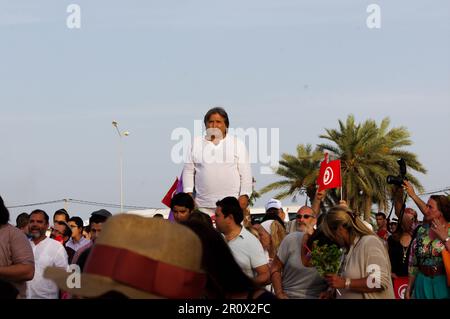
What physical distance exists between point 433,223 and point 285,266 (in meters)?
1.48

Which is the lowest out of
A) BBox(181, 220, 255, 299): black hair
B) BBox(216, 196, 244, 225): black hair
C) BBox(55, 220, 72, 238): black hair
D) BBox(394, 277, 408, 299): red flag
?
BBox(394, 277, 408, 299): red flag

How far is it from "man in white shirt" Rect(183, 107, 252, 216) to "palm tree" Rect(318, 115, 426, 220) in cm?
3089

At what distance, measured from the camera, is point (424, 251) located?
9844 mm

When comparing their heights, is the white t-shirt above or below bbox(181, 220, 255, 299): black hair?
below

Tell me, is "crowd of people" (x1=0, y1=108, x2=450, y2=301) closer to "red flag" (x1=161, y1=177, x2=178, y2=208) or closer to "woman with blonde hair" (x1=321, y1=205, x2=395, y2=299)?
"woman with blonde hair" (x1=321, y1=205, x2=395, y2=299)

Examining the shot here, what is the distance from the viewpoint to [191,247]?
121 inches

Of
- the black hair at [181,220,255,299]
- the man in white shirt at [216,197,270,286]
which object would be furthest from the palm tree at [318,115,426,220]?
the black hair at [181,220,255,299]

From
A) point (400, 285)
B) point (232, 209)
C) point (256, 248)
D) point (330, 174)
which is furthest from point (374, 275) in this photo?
point (330, 174)

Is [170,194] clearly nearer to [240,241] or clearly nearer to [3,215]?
[240,241]

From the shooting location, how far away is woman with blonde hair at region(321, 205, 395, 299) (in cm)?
814

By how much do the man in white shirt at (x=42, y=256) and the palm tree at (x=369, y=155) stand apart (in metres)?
31.0

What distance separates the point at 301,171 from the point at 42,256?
109ft

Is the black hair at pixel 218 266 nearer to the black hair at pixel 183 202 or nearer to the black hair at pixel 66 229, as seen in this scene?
the black hair at pixel 183 202
